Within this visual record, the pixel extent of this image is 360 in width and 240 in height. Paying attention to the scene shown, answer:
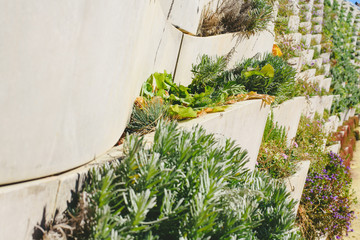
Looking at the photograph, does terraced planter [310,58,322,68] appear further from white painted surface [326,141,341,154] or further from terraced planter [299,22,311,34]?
white painted surface [326,141,341,154]

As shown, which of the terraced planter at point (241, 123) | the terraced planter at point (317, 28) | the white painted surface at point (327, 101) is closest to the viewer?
the terraced planter at point (241, 123)

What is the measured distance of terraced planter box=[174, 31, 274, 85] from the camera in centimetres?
372

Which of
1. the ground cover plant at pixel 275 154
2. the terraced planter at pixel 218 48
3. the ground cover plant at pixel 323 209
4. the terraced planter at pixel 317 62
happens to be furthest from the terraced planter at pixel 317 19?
the ground cover plant at pixel 275 154

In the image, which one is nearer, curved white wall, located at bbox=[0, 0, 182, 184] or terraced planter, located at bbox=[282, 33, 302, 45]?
curved white wall, located at bbox=[0, 0, 182, 184]

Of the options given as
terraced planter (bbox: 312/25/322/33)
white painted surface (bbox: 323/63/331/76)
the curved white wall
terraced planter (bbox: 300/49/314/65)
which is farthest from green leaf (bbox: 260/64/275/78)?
terraced planter (bbox: 312/25/322/33)

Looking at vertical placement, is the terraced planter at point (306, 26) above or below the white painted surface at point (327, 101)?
above

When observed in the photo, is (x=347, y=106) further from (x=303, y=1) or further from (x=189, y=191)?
(x=189, y=191)

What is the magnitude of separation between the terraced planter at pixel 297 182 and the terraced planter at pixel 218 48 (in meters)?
1.58

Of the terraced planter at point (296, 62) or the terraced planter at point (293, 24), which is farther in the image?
the terraced planter at point (293, 24)

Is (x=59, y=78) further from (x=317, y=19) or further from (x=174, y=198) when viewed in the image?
(x=317, y=19)

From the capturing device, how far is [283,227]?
80.3 inches

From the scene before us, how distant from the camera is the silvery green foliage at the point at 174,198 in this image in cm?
157

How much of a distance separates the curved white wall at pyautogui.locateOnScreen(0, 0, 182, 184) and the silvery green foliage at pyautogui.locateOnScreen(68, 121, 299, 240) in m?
0.21

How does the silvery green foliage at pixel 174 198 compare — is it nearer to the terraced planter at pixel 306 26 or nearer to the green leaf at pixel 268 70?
the green leaf at pixel 268 70
